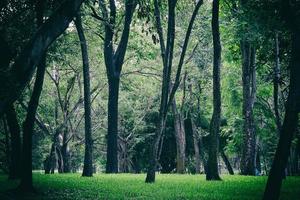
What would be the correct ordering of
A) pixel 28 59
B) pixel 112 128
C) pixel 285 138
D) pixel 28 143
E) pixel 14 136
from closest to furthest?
pixel 28 59 < pixel 285 138 < pixel 28 143 < pixel 14 136 < pixel 112 128

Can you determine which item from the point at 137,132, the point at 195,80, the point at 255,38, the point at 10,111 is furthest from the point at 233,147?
the point at 10,111

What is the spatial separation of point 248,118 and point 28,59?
18.7m

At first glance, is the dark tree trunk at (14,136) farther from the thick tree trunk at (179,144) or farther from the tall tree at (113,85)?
the thick tree trunk at (179,144)

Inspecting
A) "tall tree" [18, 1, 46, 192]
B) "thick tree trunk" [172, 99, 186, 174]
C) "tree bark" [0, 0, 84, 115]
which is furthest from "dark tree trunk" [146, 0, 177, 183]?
"thick tree trunk" [172, 99, 186, 174]

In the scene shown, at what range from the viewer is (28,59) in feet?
30.2

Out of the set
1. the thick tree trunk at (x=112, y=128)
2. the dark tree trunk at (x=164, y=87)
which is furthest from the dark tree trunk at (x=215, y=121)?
the thick tree trunk at (x=112, y=128)

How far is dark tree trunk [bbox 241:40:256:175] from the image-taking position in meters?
25.2

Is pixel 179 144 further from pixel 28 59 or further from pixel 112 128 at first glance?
pixel 28 59

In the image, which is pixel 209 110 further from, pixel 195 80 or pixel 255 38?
pixel 255 38

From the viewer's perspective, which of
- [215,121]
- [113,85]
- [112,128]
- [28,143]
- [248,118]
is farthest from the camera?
[113,85]

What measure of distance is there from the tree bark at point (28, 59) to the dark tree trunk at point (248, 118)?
16.9 metres

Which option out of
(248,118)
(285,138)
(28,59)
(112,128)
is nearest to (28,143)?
(28,59)

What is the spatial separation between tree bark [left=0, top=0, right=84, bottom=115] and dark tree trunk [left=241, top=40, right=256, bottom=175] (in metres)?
16.9

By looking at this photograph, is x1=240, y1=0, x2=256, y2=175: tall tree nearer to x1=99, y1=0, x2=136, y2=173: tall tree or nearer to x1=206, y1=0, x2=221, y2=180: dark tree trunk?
x1=206, y1=0, x2=221, y2=180: dark tree trunk
